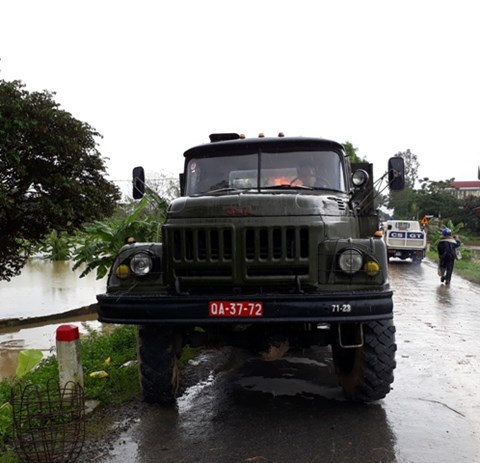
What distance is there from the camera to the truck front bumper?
12.4ft

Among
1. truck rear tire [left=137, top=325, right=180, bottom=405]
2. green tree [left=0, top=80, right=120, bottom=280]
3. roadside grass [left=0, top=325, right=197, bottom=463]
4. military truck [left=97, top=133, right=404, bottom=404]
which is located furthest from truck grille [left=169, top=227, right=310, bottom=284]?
green tree [left=0, top=80, right=120, bottom=280]

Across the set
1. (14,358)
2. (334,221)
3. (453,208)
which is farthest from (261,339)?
(453,208)

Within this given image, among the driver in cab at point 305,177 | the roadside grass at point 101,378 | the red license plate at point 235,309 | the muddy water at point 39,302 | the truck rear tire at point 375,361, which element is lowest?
the muddy water at point 39,302

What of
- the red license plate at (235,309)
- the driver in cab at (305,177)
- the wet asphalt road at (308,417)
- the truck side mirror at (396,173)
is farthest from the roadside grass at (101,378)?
the truck side mirror at (396,173)

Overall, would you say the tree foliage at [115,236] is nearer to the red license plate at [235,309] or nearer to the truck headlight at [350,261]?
the red license plate at [235,309]

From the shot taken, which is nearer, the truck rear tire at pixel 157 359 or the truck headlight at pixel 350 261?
the truck headlight at pixel 350 261

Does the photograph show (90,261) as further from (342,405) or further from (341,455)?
(341,455)

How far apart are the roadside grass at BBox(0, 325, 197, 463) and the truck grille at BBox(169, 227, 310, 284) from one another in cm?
138

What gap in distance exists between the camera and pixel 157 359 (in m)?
4.34

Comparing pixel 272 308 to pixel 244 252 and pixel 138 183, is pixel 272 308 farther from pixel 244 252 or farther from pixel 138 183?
pixel 138 183

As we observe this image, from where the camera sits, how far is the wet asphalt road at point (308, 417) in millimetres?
3635

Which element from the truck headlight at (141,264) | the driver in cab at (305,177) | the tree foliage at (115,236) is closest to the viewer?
the truck headlight at (141,264)

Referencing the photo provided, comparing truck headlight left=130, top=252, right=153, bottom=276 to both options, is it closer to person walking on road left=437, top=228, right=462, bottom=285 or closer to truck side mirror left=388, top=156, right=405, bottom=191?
truck side mirror left=388, top=156, right=405, bottom=191

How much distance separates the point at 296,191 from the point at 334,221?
1.96 feet
